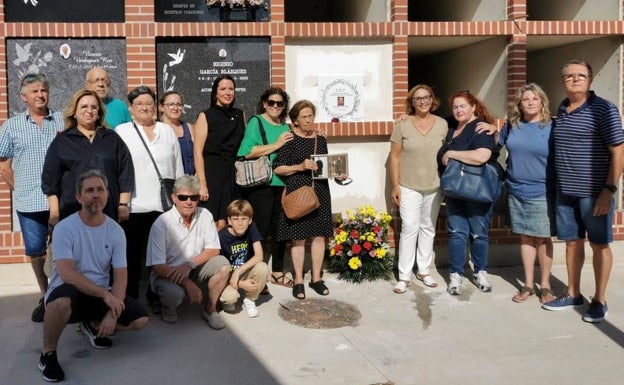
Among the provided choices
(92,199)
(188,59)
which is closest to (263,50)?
(188,59)

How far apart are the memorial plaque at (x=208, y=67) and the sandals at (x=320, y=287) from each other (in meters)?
1.73

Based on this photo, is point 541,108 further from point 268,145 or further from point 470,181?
point 268,145

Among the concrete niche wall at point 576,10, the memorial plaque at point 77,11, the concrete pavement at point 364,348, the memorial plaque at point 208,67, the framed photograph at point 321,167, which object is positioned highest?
the concrete niche wall at point 576,10

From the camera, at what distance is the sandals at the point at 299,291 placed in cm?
553

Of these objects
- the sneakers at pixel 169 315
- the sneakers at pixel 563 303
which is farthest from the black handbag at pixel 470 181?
the sneakers at pixel 169 315

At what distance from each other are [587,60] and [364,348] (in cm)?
471

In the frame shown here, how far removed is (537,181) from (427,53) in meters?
3.84

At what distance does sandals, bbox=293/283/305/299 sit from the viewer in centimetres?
553

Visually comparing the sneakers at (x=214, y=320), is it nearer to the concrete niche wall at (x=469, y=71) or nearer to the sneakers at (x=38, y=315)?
the sneakers at (x=38, y=315)

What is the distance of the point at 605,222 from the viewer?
4.92 meters

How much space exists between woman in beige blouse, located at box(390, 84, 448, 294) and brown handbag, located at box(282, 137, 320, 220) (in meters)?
0.84

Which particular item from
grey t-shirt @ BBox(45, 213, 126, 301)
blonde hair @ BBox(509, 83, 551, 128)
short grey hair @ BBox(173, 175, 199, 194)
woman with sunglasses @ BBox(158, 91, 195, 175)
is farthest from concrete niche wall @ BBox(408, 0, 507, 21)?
grey t-shirt @ BBox(45, 213, 126, 301)

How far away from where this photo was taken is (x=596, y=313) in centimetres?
500

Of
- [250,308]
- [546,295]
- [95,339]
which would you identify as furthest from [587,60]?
[95,339]
